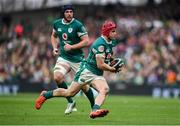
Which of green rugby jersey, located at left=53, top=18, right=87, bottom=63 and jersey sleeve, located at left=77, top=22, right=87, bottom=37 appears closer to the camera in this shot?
jersey sleeve, located at left=77, top=22, right=87, bottom=37

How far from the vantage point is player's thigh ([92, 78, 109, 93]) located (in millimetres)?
16856

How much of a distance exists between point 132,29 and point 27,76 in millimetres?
5544

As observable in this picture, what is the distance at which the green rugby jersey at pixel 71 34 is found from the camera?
1916 cm

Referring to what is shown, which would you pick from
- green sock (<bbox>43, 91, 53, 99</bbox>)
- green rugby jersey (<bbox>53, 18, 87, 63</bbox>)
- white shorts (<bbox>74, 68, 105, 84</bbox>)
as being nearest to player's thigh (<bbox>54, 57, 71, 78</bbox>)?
green rugby jersey (<bbox>53, 18, 87, 63</bbox>)

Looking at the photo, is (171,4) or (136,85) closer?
(136,85)

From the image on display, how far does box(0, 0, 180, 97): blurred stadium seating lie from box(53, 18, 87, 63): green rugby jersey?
13.2m

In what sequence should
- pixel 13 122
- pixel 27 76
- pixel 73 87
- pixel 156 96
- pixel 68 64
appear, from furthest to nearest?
pixel 27 76
pixel 156 96
pixel 68 64
pixel 73 87
pixel 13 122

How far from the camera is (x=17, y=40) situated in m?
36.3

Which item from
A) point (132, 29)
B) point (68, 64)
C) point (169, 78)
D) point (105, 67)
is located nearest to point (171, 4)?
point (132, 29)

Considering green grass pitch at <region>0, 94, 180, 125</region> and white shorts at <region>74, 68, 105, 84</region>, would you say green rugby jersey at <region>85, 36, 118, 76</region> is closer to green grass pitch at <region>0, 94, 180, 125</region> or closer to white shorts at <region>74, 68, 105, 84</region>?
→ white shorts at <region>74, 68, 105, 84</region>

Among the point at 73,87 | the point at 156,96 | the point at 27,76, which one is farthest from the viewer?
the point at 27,76

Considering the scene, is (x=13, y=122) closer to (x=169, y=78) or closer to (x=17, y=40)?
(x=169, y=78)

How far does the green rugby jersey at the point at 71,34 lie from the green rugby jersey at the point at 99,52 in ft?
6.16

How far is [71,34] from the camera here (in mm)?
19188
